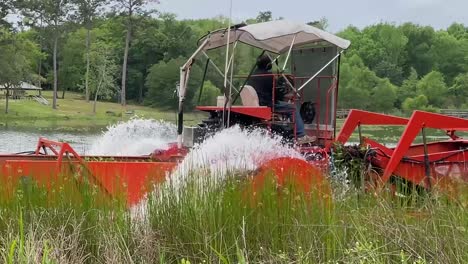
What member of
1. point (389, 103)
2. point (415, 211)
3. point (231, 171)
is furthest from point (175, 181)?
point (389, 103)

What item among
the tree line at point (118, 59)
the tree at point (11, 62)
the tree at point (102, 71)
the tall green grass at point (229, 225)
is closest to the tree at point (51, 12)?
the tree line at point (118, 59)

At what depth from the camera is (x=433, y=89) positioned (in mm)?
87062

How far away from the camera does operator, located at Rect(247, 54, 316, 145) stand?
32.3ft

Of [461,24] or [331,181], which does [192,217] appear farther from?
[461,24]

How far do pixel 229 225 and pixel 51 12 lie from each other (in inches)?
2965

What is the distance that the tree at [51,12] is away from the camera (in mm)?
74125

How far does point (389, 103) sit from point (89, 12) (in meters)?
36.1

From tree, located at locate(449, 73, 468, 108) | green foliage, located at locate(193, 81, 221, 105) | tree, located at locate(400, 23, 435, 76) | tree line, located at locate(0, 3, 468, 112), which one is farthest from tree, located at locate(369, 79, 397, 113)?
green foliage, located at locate(193, 81, 221, 105)

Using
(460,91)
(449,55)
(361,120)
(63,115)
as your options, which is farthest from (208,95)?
(449,55)

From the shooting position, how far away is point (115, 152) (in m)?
12.2

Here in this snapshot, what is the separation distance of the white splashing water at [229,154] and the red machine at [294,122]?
262mm

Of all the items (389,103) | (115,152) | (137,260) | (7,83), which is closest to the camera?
(137,260)

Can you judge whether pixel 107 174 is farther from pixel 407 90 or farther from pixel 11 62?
pixel 407 90

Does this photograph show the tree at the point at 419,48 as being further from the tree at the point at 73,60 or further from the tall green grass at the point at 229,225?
the tall green grass at the point at 229,225
